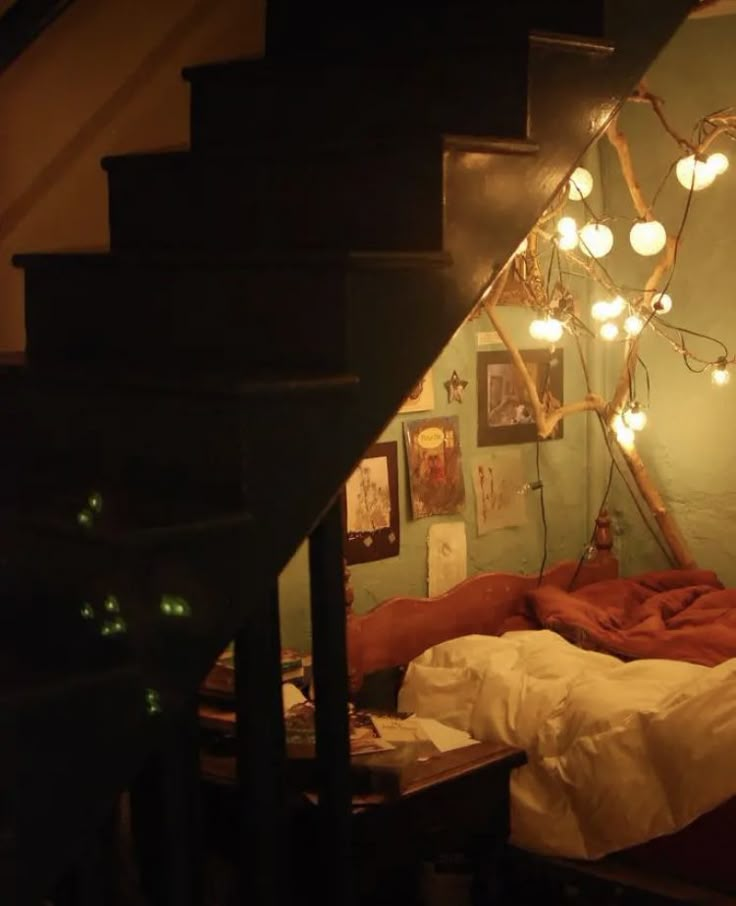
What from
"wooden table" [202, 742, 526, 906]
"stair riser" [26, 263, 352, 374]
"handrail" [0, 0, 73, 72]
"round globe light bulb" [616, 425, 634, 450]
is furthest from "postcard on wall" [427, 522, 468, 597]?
"handrail" [0, 0, 73, 72]

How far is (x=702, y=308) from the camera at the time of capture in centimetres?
442

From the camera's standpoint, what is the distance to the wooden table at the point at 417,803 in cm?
272

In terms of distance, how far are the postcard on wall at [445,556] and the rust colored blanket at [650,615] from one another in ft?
0.94

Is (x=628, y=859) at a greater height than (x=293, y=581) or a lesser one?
lesser

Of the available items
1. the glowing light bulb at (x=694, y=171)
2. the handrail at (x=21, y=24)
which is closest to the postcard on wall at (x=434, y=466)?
the glowing light bulb at (x=694, y=171)

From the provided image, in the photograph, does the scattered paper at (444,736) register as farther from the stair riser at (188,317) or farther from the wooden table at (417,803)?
the stair riser at (188,317)

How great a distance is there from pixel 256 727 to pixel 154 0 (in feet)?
5.89

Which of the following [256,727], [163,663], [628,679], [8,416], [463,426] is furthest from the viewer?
[463,426]

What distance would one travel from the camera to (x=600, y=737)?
2.99 metres

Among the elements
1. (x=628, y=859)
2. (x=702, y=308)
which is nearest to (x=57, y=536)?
(x=628, y=859)

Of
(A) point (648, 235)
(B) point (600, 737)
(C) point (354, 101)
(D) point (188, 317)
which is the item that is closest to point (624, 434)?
(A) point (648, 235)

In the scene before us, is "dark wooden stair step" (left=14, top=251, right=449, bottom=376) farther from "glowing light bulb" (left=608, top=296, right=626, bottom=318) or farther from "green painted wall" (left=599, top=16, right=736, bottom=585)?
"green painted wall" (left=599, top=16, right=736, bottom=585)

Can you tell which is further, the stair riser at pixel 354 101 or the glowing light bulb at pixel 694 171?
the glowing light bulb at pixel 694 171

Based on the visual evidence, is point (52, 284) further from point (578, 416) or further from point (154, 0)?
point (578, 416)
